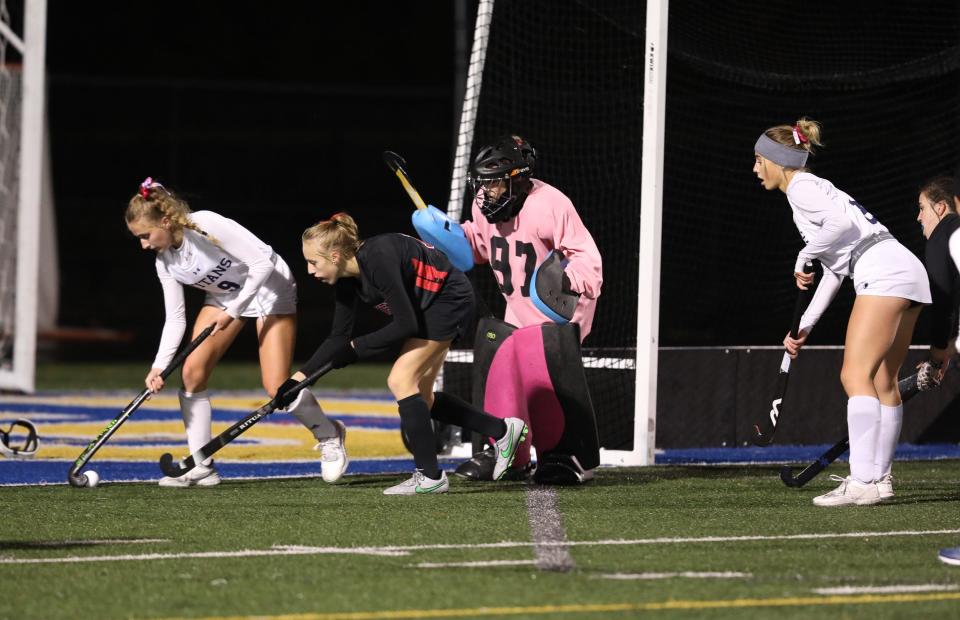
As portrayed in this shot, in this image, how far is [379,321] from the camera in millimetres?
17969

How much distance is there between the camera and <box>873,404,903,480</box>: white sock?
5.92 metres

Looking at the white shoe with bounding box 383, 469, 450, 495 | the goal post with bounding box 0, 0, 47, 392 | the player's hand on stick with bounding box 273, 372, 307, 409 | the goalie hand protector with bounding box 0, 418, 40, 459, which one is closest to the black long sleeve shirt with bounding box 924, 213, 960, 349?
the white shoe with bounding box 383, 469, 450, 495

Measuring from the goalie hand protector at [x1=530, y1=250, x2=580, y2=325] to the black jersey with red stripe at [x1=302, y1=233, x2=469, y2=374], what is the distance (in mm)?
337

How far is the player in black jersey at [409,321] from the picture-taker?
6023mm

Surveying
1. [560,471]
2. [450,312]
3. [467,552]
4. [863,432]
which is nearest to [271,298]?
[450,312]

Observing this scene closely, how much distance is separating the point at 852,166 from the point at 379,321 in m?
8.17

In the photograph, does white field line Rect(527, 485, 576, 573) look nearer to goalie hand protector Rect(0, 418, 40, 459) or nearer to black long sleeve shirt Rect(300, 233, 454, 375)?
black long sleeve shirt Rect(300, 233, 454, 375)

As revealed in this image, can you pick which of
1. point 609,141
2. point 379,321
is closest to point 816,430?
point 609,141

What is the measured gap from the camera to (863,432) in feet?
19.0

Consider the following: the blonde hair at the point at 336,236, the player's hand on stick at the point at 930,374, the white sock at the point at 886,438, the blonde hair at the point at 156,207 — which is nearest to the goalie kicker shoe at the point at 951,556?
the white sock at the point at 886,438

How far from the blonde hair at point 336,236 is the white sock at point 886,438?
2139mm

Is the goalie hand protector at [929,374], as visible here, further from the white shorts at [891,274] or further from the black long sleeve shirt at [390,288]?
the black long sleeve shirt at [390,288]

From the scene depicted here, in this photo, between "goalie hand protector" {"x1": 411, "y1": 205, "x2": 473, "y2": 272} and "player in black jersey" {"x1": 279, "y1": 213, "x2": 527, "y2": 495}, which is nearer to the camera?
"player in black jersey" {"x1": 279, "y1": 213, "x2": 527, "y2": 495}

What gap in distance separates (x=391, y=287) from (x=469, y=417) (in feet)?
2.28
